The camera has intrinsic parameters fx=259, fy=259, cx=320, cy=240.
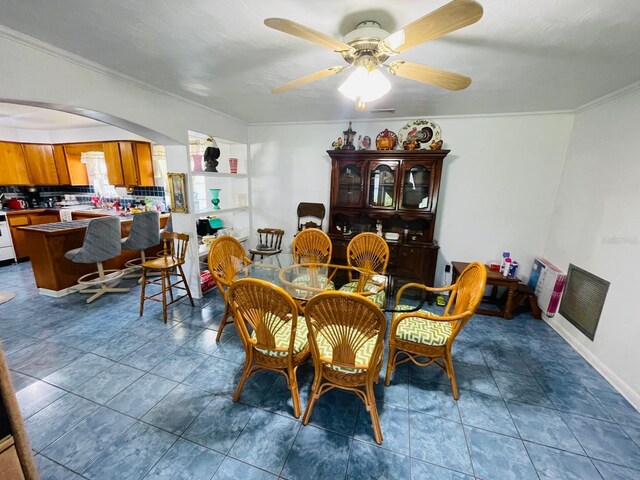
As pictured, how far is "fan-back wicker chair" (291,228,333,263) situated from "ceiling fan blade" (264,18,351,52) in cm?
189

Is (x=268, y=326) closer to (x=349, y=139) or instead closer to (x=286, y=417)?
(x=286, y=417)

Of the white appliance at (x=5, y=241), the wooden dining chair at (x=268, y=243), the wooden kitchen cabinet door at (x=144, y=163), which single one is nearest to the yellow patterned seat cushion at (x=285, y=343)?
the wooden dining chair at (x=268, y=243)

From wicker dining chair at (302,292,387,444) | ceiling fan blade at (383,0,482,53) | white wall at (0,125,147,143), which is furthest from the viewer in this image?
white wall at (0,125,147,143)

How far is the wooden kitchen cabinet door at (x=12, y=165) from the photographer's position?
4531 mm

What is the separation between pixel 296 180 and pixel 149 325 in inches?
101

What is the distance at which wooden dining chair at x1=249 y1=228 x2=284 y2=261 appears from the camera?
137 inches

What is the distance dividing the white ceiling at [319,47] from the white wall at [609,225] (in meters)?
0.36

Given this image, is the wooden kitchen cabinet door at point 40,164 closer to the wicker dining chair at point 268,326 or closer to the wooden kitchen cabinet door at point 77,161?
the wooden kitchen cabinet door at point 77,161

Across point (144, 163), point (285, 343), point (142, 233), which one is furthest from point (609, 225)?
point (144, 163)

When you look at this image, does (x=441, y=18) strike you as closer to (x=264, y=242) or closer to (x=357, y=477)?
(x=357, y=477)

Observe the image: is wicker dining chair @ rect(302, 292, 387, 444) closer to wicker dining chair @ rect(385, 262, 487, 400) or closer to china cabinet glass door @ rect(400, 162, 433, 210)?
wicker dining chair @ rect(385, 262, 487, 400)

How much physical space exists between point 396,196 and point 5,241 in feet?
20.5

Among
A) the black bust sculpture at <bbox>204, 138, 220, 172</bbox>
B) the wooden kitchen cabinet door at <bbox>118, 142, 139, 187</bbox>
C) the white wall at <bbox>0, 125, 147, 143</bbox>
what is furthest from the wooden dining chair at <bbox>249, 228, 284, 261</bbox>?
the white wall at <bbox>0, 125, 147, 143</bbox>

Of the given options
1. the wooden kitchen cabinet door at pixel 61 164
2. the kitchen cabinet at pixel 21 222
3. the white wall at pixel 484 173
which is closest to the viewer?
the white wall at pixel 484 173
